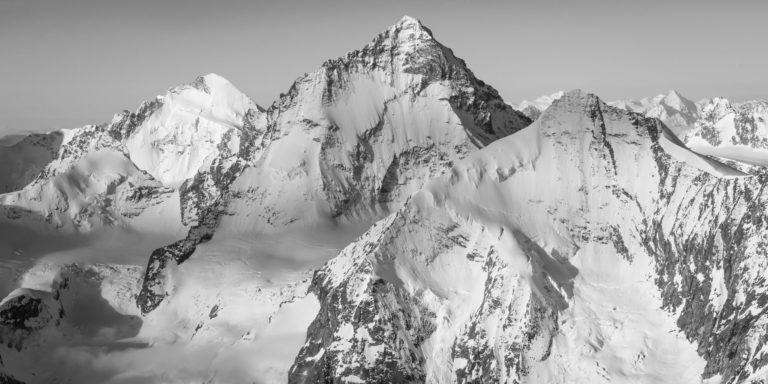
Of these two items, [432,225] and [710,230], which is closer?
[710,230]

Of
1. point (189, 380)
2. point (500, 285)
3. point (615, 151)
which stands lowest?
point (189, 380)

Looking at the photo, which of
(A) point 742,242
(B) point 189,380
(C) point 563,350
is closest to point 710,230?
(A) point 742,242

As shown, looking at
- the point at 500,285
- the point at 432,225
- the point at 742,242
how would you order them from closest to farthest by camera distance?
the point at 742,242, the point at 500,285, the point at 432,225

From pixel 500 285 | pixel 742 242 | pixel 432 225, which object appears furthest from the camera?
pixel 432 225

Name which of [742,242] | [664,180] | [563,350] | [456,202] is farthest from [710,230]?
[456,202]

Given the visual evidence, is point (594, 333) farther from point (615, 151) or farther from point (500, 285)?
point (615, 151)

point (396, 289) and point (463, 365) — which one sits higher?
point (396, 289)

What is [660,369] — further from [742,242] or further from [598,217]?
[598,217]
